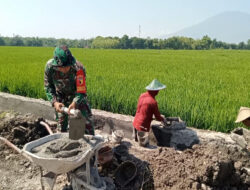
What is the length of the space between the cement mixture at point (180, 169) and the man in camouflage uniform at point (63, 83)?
61cm

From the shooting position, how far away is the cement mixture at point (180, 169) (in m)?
2.68

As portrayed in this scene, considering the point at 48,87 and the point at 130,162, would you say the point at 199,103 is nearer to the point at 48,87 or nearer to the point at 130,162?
the point at 130,162

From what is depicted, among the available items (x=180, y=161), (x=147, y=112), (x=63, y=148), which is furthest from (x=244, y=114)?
(x=63, y=148)

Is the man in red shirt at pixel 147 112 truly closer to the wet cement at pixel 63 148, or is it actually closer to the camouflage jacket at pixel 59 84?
the camouflage jacket at pixel 59 84

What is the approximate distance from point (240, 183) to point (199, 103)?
144 centimetres

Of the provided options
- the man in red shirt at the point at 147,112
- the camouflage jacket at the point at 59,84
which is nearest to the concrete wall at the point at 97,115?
the man in red shirt at the point at 147,112

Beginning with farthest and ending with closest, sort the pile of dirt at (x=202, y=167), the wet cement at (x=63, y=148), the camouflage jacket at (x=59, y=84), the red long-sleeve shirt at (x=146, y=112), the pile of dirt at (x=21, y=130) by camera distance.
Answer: the pile of dirt at (x=21, y=130) → the red long-sleeve shirt at (x=146, y=112) → the camouflage jacket at (x=59, y=84) → the pile of dirt at (x=202, y=167) → the wet cement at (x=63, y=148)

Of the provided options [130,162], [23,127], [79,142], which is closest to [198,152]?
[130,162]

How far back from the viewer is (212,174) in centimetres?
267

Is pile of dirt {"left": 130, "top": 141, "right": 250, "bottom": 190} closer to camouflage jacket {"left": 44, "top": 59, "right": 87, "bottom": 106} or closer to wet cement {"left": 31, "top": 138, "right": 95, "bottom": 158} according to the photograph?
wet cement {"left": 31, "top": 138, "right": 95, "bottom": 158}

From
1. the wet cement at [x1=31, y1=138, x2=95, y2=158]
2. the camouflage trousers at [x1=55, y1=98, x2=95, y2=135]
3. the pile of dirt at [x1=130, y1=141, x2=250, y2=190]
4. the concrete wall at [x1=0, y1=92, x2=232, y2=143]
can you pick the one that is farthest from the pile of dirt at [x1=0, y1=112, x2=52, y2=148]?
the pile of dirt at [x1=130, y1=141, x2=250, y2=190]

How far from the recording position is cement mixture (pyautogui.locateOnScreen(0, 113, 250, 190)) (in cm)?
268

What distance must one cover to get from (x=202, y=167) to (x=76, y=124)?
4.46ft

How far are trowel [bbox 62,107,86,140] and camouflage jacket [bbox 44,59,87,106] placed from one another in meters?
0.67
